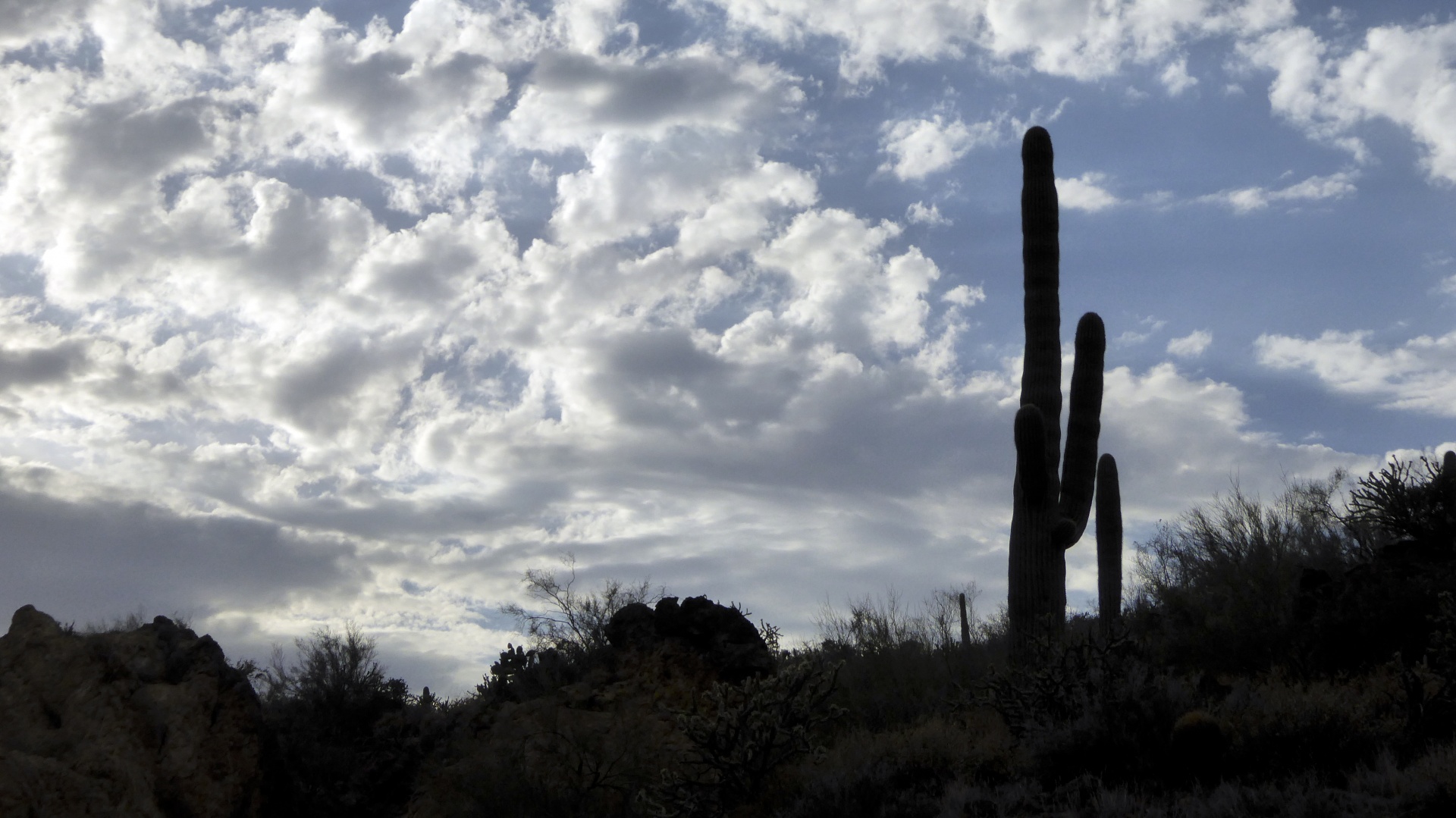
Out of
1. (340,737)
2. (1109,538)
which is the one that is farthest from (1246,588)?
(340,737)

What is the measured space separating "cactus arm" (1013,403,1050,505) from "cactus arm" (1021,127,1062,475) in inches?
10.6

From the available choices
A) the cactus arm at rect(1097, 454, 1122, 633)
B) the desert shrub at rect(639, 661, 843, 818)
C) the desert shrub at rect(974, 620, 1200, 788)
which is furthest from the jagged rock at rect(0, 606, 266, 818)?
the cactus arm at rect(1097, 454, 1122, 633)

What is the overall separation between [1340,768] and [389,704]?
14.9 metres

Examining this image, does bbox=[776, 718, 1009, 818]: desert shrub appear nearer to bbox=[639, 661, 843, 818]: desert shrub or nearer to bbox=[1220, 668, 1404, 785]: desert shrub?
bbox=[639, 661, 843, 818]: desert shrub

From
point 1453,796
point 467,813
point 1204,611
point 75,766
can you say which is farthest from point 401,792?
point 1453,796

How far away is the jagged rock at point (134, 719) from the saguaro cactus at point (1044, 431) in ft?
32.8

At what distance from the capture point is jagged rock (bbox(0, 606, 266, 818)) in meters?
11.5

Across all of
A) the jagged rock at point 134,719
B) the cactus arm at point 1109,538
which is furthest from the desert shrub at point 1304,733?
the jagged rock at point 134,719

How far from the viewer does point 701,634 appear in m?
16.5

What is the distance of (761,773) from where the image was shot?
1129 cm

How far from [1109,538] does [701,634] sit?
6.89 metres

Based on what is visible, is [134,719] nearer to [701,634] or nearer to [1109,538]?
[701,634]

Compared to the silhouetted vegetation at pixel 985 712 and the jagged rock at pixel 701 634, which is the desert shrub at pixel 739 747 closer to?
the silhouetted vegetation at pixel 985 712

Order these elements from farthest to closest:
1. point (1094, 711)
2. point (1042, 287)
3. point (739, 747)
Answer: point (1042, 287)
point (739, 747)
point (1094, 711)
